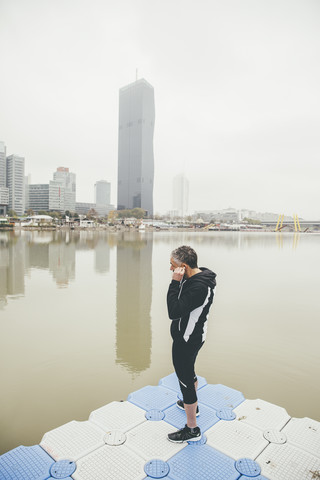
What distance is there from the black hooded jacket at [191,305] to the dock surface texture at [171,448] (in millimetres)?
944

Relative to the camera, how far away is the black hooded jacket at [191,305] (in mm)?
2463

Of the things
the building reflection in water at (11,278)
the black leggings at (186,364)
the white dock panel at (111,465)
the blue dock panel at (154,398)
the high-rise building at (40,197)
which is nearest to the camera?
the white dock panel at (111,465)

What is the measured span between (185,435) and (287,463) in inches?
32.9

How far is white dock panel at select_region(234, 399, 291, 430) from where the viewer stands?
2.91 m

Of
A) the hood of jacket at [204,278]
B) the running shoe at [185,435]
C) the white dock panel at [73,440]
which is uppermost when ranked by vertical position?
the hood of jacket at [204,278]

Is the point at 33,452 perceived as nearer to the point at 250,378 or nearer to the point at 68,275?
the point at 250,378

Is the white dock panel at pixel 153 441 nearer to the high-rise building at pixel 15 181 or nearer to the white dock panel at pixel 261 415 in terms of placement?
the white dock panel at pixel 261 415

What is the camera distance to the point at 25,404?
11.5 feet

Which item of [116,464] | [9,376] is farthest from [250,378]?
[9,376]

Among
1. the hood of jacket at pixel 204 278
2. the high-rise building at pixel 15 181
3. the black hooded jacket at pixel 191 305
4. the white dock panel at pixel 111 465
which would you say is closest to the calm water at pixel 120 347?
the white dock panel at pixel 111 465

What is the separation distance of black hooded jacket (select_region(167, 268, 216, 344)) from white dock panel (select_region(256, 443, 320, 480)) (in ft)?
3.52

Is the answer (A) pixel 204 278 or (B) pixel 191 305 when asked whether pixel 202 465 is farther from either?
(A) pixel 204 278

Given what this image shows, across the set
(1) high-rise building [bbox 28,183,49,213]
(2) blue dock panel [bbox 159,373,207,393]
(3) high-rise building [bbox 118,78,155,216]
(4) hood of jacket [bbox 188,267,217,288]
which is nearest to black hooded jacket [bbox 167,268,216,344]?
(4) hood of jacket [bbox 188,267,217,288]

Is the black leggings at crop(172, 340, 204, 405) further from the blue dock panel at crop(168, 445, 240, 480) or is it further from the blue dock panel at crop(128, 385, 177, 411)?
the blue dock panel at crop(128, 385, 177, 411)
